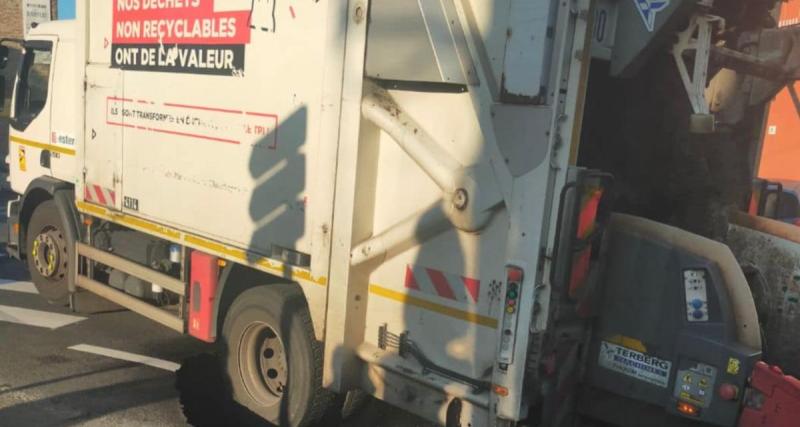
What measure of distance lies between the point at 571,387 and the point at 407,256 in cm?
105

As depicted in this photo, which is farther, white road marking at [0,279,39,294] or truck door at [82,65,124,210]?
white road marking at [0,279,39,294]

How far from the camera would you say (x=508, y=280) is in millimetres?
3168

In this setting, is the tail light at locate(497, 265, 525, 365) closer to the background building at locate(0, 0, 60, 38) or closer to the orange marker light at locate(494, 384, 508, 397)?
the orange marker light at locate(494, 384, 508, 397)

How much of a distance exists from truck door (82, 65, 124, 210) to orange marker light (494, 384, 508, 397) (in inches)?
142

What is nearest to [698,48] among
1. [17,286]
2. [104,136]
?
[104,136]

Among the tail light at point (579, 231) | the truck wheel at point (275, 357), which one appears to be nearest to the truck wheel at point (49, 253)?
the truck wheel at point (275, 357)

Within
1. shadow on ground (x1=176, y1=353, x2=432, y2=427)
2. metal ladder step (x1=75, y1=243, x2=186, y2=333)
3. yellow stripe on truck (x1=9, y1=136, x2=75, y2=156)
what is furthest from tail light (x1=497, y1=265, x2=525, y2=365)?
yellow stripe on truck (x1=9, y1=136, x2=75, y2=156)

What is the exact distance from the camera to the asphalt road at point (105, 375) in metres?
4.57

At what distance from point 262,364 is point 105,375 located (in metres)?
1.43

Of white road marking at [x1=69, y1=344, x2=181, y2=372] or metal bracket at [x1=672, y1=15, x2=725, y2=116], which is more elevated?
metal bracket at [x1=672, y1=15, x2=725, y2=116]

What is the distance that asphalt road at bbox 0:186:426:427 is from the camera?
4574 mm

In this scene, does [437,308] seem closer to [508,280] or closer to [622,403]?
[508,280]

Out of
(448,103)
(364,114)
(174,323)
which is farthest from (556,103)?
(174,323)

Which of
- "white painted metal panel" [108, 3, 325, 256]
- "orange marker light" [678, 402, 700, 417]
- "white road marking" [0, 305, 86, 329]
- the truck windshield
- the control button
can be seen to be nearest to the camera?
the control button
